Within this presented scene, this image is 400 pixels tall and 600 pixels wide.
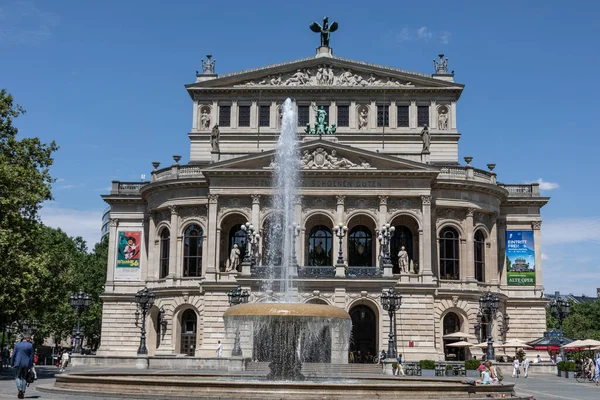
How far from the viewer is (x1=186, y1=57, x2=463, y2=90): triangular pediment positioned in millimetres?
61094

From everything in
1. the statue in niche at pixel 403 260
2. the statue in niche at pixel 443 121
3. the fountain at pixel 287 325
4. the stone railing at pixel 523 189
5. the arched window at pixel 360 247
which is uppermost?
the statue in niche at pixel 443 121

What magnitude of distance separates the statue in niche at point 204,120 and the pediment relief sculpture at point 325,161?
36.6ft

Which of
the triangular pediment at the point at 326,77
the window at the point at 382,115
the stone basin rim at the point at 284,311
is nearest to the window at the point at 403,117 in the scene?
the window at the point at 382,115

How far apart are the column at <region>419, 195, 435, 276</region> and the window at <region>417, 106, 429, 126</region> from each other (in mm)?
10521

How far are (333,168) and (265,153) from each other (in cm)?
477

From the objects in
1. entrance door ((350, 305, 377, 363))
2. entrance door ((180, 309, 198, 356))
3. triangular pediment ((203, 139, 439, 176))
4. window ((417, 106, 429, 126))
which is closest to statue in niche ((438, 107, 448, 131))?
window ((417, 106, 429, 126))

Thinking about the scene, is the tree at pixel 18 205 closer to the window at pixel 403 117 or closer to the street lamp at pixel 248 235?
the street lamp at pixel 248 235

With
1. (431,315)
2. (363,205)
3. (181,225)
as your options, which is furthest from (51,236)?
(431,315)

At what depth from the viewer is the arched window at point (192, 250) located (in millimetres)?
56375

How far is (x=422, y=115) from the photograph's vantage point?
6194 centimetres

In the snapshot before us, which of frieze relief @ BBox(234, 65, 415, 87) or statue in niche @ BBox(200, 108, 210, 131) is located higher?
frieze relief @ BBox(234, 65, 415, 87)

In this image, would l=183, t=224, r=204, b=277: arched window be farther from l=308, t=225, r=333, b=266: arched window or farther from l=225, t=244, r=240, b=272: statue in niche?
l=308, t=225, r=333, b=266: arched window

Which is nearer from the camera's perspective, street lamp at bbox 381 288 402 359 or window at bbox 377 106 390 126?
street lamp at bbox 381 288 402 359

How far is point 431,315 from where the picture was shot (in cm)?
5116
